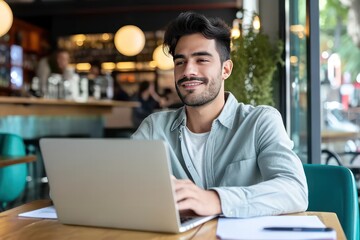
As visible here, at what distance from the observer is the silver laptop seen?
3.88ft

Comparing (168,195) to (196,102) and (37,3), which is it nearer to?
→ (196,102)

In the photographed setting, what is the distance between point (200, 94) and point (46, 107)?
5434 millimetres

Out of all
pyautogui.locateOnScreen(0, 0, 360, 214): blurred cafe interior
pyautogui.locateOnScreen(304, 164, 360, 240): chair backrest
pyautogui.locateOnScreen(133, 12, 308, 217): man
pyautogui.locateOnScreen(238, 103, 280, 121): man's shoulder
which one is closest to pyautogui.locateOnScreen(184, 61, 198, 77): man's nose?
pyautogui.locateOnScreen(133, 12, 308, 217): man

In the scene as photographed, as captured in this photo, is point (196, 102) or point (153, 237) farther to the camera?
point (196, 102)

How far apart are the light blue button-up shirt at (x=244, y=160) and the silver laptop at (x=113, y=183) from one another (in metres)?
0.17

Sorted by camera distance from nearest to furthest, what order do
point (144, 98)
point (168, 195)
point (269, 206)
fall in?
point (168, 195)
point (269, 206)
point (144, 98)

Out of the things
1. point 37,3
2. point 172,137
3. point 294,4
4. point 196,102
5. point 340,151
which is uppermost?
point 37,3

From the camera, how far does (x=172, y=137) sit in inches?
76.5

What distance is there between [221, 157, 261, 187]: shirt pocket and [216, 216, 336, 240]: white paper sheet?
13.0 inches

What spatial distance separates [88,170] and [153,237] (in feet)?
0.70

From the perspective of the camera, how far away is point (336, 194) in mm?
1924

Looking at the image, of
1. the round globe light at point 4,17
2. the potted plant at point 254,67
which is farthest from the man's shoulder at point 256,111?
the round globe light at point 4,17

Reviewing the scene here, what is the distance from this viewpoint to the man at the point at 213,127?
68.9 inches

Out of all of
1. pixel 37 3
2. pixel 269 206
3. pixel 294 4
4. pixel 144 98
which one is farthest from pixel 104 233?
pixel 37 3
